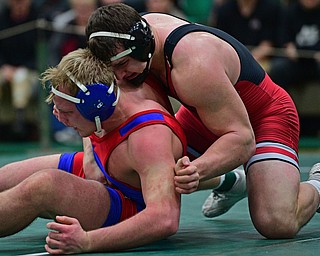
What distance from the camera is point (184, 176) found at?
3.90m

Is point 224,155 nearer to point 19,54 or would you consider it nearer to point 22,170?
point 22,170

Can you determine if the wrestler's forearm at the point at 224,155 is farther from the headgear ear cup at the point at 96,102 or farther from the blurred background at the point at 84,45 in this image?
the blurred background at the point at 84,45

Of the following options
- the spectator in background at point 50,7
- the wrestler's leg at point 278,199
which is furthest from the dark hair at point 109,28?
the spectator in background at point 50,7

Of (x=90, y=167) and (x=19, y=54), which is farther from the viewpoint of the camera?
(x=19, y=54)

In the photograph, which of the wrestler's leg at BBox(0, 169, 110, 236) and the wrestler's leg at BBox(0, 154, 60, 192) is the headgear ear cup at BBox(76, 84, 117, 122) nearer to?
the wrestler's leg at BBox(0, 169, 110, 236)

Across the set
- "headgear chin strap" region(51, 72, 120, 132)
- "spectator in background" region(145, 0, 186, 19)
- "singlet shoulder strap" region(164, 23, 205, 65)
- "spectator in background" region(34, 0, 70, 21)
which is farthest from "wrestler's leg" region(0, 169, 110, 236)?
"spectator in background" region(34, 0, 70, 21)

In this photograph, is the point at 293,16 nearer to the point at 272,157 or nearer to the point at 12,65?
the point at 12,65

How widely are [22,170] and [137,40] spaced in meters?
0.89

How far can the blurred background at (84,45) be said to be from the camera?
927 centimetres

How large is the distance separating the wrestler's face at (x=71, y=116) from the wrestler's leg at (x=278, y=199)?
3.00 feet

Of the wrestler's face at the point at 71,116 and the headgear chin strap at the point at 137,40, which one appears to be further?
the headgear chin strap at the point at 137,40

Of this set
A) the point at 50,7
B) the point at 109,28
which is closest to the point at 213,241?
the point at 109,28

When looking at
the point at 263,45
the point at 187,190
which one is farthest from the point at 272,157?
the point at 263,45

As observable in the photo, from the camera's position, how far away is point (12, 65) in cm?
966
